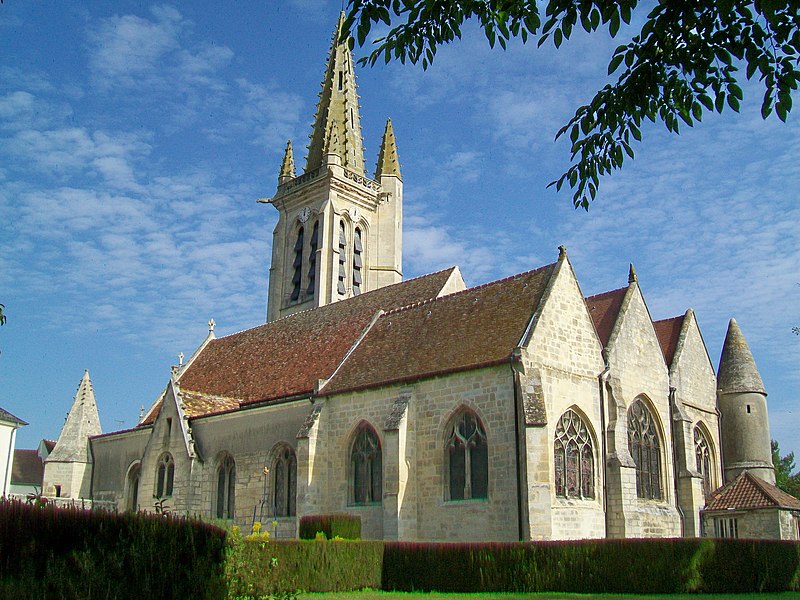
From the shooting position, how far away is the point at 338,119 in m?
49.8

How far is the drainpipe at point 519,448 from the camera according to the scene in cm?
1828

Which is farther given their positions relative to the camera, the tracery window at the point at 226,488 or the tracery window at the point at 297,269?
the tracery window at the point at 297,269

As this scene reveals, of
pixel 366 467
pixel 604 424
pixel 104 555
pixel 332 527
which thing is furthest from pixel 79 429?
pixel 104 555

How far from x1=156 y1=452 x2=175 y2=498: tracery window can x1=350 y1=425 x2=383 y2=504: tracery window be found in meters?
7.73

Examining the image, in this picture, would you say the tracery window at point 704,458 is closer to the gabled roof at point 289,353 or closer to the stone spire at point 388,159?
the gabled roof at point 289,353

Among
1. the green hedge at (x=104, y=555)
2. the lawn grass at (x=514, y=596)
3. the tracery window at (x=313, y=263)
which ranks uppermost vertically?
the tracery window at (x=313, y=263)

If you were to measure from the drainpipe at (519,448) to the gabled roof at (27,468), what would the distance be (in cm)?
4178

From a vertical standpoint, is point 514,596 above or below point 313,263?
below

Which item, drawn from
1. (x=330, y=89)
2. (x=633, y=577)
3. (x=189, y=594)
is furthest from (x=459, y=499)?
(x=330, y=89)

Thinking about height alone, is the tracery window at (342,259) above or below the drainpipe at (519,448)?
above

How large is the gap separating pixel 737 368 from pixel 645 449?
22.7 ft

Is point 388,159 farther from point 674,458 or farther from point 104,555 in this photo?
point 104,555

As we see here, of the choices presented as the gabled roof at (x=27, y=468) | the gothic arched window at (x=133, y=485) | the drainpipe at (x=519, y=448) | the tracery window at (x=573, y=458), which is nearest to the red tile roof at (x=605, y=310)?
the tracery window at (x=573, y=458)

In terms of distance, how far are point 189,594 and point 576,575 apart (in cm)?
949
